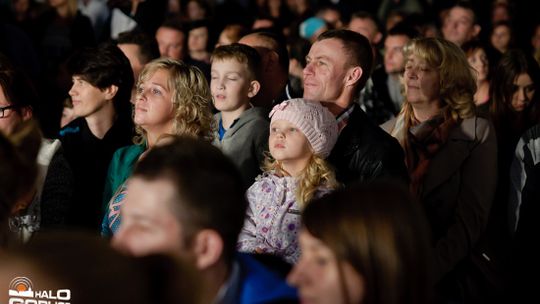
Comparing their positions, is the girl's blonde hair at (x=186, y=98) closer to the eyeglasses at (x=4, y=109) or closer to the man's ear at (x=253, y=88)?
the man's ear at (x=253, y=88)

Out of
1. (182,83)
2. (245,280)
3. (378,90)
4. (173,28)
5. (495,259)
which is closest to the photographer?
(245,280)

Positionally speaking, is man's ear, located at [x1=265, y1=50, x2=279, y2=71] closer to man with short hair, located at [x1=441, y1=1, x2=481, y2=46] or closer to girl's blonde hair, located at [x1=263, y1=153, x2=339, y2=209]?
girl's blonde hair, located at [x1=263, y1=153, x2=339, y2=209]

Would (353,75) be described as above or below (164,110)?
above

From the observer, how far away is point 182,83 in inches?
204

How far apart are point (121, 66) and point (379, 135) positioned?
70.3 inches

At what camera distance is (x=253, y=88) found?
5758 millimetres

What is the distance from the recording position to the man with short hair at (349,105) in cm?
476

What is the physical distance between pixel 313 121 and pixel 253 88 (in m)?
1.21

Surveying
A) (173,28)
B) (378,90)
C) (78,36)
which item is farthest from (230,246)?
(78,36)

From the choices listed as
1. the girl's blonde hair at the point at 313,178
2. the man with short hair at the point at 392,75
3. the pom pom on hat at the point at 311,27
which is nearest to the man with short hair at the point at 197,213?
the girl's blonde hair at the point at 313,178

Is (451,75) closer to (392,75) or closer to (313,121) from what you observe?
(313,121)

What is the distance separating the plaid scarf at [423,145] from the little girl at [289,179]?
0.92 metres

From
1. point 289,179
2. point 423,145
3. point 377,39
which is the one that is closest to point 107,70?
point 289,179

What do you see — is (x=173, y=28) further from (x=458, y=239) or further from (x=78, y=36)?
(x=458, y=239)
